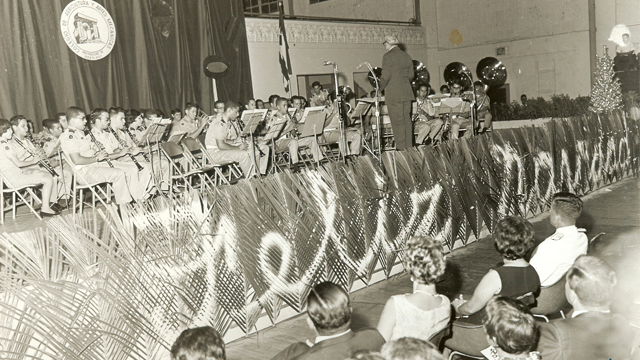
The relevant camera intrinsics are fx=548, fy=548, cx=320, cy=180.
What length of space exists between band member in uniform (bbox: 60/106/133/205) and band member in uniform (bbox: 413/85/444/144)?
18.3 feet

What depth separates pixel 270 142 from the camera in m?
7.86

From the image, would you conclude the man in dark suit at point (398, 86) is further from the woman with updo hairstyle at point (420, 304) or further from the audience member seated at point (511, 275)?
the woman with updo hairstyle at point (420, 304)

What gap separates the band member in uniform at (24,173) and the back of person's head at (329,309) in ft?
15.9

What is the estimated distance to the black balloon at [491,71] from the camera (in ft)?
53.6

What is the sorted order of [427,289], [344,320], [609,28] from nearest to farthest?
[344,320], [427,289], [609,28]

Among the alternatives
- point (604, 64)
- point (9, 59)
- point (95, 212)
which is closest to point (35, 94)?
point (9, 59)

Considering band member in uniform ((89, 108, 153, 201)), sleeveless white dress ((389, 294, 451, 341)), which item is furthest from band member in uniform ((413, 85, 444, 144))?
sleeveless white dress ((389, 294, 451, 341))

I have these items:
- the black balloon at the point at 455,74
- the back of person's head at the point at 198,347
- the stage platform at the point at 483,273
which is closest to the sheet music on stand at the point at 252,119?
the stage platform at the point at 483,273

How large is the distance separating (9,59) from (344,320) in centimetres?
787

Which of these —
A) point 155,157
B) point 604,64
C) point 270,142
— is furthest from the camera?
point 604,64

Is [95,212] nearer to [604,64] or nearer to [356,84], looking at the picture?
[604,64]

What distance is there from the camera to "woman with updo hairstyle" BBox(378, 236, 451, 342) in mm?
2369

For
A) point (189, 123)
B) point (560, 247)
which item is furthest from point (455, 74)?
point (560, 247)

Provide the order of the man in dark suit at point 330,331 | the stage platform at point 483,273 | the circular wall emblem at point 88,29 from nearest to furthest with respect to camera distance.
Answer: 1. the man in dark suit at point 330,331
2. the stage platform at point 483,273
3. the circular wall emblem at point 88,29
